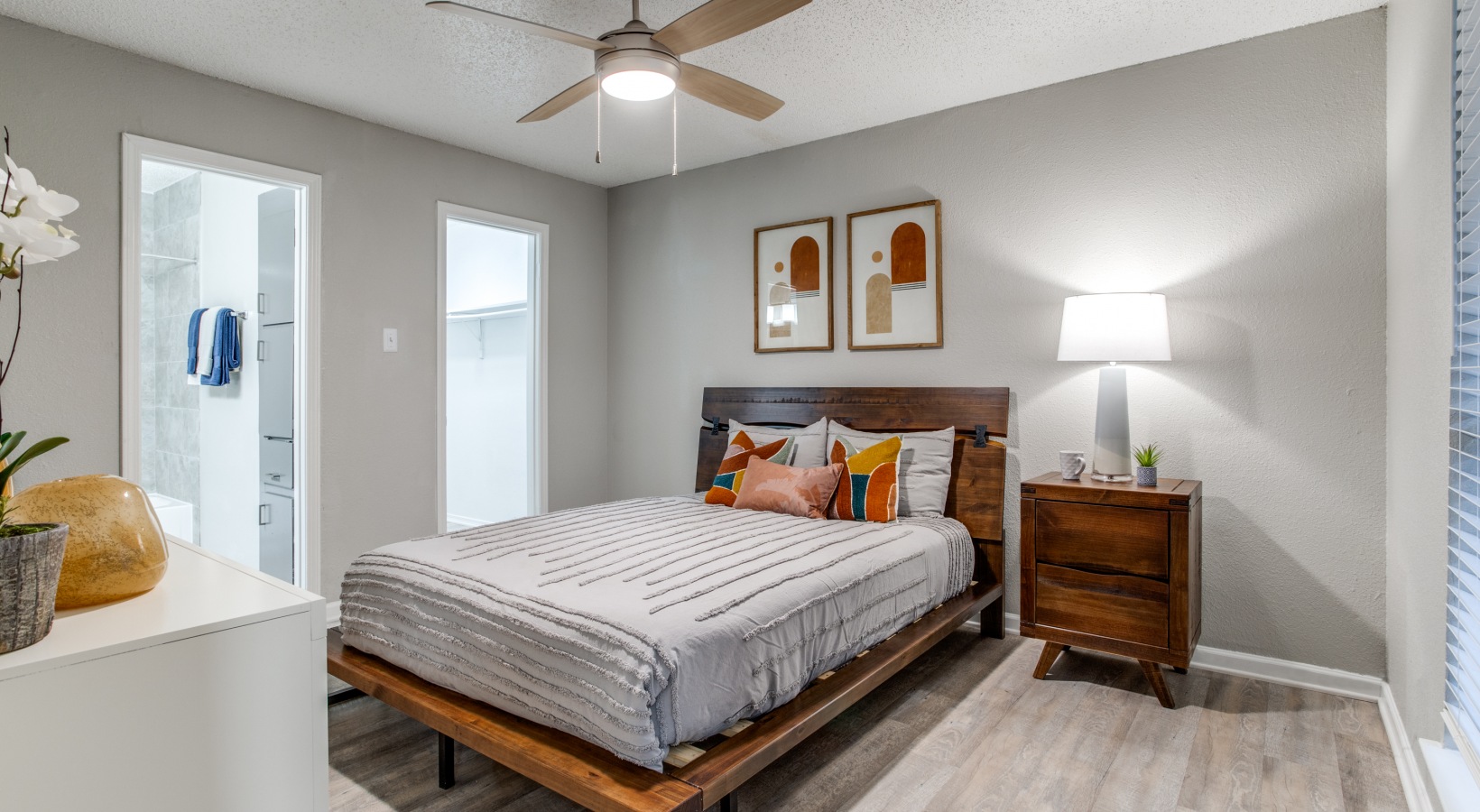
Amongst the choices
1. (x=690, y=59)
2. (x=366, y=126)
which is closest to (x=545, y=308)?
(x=366, y=126)

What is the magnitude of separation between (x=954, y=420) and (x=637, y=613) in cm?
216

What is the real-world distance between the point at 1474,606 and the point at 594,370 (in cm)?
427

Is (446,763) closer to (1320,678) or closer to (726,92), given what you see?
(726,92)

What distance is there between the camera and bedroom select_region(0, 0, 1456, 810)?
2186mm

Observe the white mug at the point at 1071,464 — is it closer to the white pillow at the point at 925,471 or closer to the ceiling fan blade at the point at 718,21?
the white pillow at the point at 925,471

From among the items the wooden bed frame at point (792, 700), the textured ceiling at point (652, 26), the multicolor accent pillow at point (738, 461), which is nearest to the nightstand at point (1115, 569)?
the wooden bed frame at point (792, 700)

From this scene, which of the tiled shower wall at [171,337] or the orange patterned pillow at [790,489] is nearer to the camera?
the orange patterned pillow at [790,489]

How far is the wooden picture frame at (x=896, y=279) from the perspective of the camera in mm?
3682

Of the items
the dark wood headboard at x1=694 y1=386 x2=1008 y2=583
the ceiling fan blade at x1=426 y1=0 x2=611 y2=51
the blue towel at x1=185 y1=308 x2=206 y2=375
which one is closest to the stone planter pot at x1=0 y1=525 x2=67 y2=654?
the ceiling fan blade at x1=426 y1=0 x2=611 y2=51

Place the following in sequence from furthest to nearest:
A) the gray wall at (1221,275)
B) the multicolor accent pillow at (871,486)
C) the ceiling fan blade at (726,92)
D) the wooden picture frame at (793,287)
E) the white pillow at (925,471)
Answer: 1. the wooden picture frame at (793,287)
2. the white pillow at (925,471)
3. the multicolor accent pillow at (871,486)
4. the gray wall at (1221,275)
5. the ceiling fan blade at (726,92)

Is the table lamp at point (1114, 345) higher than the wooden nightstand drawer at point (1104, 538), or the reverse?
the table lamp at point (1114, 345)

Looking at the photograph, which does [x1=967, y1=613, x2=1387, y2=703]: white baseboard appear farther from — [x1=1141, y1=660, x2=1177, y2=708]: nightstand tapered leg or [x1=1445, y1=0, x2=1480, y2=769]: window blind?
[x1=1445, y1=0, x2=1480, y2=769]: window blind

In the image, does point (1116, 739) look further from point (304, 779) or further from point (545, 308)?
point (545, 308)

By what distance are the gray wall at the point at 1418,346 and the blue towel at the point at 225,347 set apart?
17.3 feet
